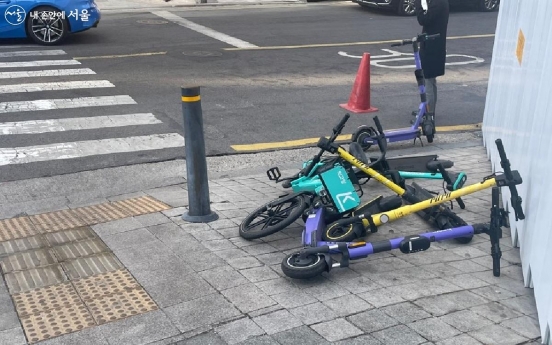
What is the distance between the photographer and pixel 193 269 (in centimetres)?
516

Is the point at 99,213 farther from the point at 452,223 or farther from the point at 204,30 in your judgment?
the point at 204,30

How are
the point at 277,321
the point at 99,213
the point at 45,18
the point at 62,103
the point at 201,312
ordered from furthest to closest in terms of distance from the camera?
the point at 45,18, the point at 62,103, the point at 99,213, the point at 201,312, the point at 277,321

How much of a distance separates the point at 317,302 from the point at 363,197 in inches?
92.9

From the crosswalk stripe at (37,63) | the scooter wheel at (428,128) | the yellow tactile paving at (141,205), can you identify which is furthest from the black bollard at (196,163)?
the crosswalk stripe at (37,63)

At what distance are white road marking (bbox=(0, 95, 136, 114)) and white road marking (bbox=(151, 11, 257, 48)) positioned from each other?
5.27 meters

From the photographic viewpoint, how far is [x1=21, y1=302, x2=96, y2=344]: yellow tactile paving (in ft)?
14.2

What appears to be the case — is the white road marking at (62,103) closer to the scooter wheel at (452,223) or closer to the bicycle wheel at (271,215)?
the bicycle wheel at (271,215)

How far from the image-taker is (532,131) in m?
5.06

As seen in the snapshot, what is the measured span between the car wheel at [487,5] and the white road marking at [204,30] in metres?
9.52

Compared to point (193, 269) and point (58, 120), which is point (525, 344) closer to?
point (193, 269)

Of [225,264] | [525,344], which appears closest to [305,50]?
[225,264]

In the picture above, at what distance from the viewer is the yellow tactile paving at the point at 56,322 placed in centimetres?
433

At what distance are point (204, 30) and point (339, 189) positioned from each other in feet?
41.8

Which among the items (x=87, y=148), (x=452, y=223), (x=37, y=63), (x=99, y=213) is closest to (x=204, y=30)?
(x=37, y=63)
